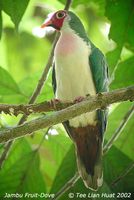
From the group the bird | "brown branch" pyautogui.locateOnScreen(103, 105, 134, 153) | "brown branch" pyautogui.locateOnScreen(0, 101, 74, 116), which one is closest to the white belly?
the bird

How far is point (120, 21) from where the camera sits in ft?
9.10

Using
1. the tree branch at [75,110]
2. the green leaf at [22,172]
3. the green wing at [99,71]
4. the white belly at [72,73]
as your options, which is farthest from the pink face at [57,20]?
the tree branch at [75,110]

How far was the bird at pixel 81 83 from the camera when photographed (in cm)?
310

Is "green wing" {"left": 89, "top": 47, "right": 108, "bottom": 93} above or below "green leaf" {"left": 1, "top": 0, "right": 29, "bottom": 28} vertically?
below

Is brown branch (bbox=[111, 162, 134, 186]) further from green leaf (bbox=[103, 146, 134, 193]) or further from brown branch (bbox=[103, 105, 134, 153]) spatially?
brown branch (bbox=[103, 105, 134, 153])

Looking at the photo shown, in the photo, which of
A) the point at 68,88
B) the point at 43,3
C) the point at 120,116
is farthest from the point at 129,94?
the point at 43,3

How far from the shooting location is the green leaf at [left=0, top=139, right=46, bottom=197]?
3.29 meters

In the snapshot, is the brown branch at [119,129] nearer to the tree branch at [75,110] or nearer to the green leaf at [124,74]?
the green leaf at [124,74]

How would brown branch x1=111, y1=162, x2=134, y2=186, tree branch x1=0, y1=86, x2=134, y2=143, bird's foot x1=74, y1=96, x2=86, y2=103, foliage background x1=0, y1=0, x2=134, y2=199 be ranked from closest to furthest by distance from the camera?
tree branch x1=0, y1=86, x2=134, y2=143, foliage background x1=0, y1=0, x2=134, y2=199, bird's foot x1=74, y1=96, x2=86, y2=103, brown branch x1=111, y1=162, x2=134, y2=186

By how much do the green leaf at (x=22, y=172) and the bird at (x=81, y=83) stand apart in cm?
31

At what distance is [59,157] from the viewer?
3.67m

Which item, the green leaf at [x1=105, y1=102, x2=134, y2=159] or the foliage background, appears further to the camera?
the green leaf at [x1=105, y1=102, x2=134, y2=159]

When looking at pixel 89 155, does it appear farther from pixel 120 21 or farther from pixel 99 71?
pixel 120 21

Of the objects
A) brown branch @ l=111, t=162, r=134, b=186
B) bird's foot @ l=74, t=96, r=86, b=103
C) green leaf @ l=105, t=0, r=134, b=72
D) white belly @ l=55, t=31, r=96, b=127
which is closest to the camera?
green leaf @ l=105, t=0, r=134, b=72
